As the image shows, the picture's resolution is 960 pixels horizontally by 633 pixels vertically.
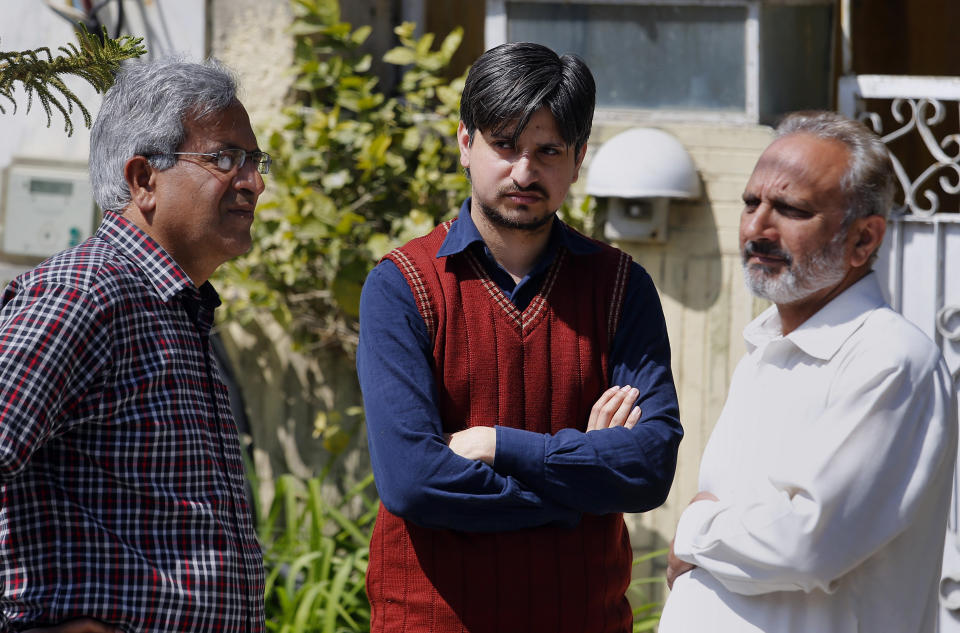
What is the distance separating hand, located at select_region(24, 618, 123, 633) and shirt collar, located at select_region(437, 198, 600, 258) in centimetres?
102

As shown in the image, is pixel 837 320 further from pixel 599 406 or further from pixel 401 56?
pixel 401 56

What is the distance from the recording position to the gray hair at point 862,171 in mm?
2184

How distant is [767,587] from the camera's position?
6.78ft

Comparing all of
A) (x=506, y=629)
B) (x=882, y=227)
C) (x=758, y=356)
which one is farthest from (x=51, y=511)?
(x=882, y=227)

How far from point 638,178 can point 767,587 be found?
2038 millimetres

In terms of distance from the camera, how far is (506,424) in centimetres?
229

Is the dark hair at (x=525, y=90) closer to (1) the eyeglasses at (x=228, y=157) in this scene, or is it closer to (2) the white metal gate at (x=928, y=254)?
(1) the eyeglasses at (x=228, y=157)

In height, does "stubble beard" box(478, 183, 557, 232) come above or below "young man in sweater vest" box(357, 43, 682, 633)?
above

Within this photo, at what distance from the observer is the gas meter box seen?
436cm

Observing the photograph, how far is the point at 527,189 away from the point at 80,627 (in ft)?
3.96

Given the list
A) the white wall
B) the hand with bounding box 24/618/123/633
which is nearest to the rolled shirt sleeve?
the hand with bounding box 24/618/123/633

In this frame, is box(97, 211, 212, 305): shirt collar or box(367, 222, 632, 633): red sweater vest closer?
box(97, 211, 212, 305): shirt collar

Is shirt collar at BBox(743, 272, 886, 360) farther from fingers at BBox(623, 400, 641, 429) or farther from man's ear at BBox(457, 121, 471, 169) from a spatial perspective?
man's ear at BBox(457, 121, 471, 169)

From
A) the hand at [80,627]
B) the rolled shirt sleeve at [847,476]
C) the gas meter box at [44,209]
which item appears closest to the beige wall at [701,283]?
the gas meter box at [44,209]
